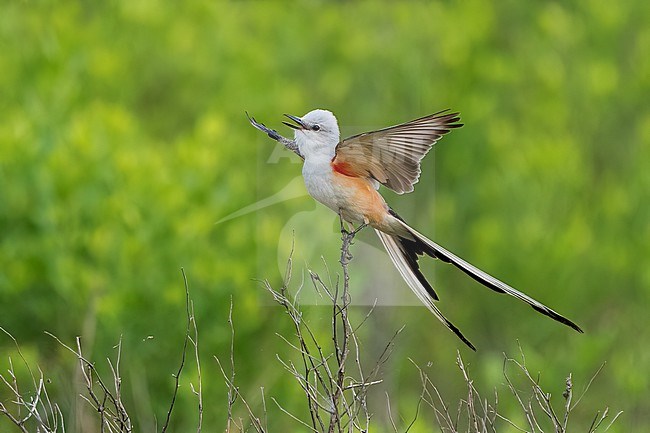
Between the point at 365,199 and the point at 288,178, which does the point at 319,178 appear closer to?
the point at 365,199

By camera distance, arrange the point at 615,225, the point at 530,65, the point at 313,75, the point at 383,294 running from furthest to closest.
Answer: the point at 313,75
the point at 530,65
the point at 615,225
the point at 383,294

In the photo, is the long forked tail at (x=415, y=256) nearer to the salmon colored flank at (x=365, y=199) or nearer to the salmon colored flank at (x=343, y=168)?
the salmon colored flank at (x=365, y=199)

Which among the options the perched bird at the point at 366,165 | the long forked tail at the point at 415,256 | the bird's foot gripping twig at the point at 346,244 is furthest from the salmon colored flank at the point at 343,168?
the long forked tail at the point at 415,256

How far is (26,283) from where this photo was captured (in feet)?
34.4

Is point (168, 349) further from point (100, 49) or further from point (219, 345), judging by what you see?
point (100, 49)

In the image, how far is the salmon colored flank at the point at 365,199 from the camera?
3.66 m

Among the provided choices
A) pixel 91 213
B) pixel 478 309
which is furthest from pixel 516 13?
pixel 91 213

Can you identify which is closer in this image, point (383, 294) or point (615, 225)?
point (383, 294)

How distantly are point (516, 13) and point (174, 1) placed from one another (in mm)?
4707

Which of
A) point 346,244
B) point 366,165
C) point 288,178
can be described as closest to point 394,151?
point 366,165

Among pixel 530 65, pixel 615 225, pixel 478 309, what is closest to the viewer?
pixel 478 309

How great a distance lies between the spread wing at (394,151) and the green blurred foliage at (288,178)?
3.90 meters

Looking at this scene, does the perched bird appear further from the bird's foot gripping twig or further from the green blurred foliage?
the green blurred foliage

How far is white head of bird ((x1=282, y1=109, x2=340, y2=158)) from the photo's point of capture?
3.54 metres
